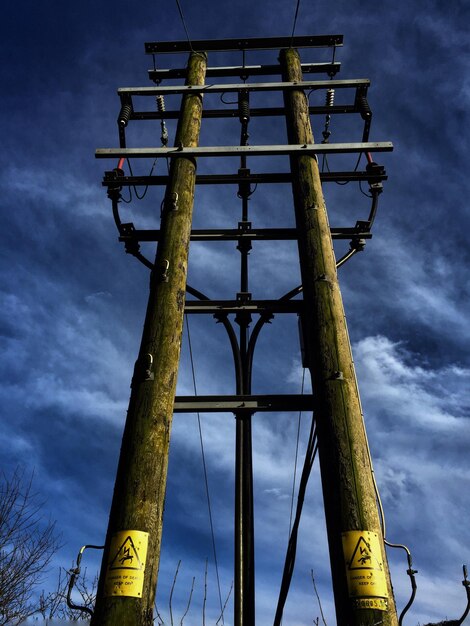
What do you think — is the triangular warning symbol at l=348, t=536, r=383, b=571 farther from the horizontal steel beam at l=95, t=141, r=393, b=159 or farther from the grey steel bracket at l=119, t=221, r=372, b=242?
the horizontal steel beam at l=95, t=141, r=393, b=159

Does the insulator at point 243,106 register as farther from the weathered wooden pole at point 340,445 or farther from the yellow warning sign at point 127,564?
the yellow warning sign at point 127,564

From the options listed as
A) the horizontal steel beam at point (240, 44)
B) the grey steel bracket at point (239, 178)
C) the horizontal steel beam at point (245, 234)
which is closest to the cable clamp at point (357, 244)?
the horizontal steel beam at point (245, 234)

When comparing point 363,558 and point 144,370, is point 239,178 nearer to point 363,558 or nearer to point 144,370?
point 144,370

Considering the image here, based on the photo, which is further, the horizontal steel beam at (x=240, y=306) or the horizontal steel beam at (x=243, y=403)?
the horizontal steel beam at (x=240, y=306)

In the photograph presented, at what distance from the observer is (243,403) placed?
4.21 metres

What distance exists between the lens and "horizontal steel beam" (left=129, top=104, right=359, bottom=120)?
22.8 ft

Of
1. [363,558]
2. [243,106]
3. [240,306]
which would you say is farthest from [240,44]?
[363,558]

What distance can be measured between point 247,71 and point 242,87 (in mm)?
1228

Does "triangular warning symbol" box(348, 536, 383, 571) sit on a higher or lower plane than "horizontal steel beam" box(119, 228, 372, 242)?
lower

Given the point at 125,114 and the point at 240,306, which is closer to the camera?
the point at 240,306

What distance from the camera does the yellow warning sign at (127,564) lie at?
2.82 metres

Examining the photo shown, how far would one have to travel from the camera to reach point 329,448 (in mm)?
3344

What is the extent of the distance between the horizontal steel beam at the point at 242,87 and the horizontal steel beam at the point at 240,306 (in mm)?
2937

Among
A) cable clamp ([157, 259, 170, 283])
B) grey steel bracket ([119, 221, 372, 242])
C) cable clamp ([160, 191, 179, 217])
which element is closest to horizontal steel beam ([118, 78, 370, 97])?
grey steel bracket ([119, 221, 372, 242])
